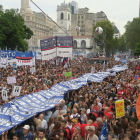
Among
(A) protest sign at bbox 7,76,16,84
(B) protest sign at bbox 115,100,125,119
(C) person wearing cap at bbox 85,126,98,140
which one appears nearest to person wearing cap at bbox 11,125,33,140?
(C) person wearing cap at bbox 85,126,98,140

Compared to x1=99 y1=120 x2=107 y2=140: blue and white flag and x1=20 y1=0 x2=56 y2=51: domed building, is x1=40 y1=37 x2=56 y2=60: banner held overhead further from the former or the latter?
x1=20 y1=0 x2=56 y2=51: domed building

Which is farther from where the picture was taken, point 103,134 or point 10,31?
point 10,31

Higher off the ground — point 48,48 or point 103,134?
point 48,48

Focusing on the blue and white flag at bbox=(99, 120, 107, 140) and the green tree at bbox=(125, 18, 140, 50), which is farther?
the green tree at bbox=(125, 18, 140, 50)

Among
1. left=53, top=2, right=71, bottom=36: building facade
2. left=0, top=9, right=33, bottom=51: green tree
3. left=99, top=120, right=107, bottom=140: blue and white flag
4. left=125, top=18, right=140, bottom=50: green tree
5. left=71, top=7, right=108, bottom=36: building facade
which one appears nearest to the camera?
left=99, top=120, right=107, bottom=140: blue and white flag

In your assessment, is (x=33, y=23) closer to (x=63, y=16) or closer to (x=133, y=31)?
(x=63, y=16)

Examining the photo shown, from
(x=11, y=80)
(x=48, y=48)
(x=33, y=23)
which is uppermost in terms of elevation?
(x=33, y=23)

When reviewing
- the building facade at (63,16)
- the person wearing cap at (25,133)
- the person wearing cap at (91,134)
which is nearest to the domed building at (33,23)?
the building facade at (63,16)

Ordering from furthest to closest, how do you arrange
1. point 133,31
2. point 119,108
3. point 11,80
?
1. point 133,31
2. point 11,80
3. point 119,108

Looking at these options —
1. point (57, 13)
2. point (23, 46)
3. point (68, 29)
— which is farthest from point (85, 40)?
point (23, 46)

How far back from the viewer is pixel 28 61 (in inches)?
631

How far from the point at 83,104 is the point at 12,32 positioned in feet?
96.0

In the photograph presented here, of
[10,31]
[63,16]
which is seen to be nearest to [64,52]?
[10,31]

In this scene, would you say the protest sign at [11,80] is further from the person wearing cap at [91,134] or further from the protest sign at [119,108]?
the person wearing cap at [91,134]
